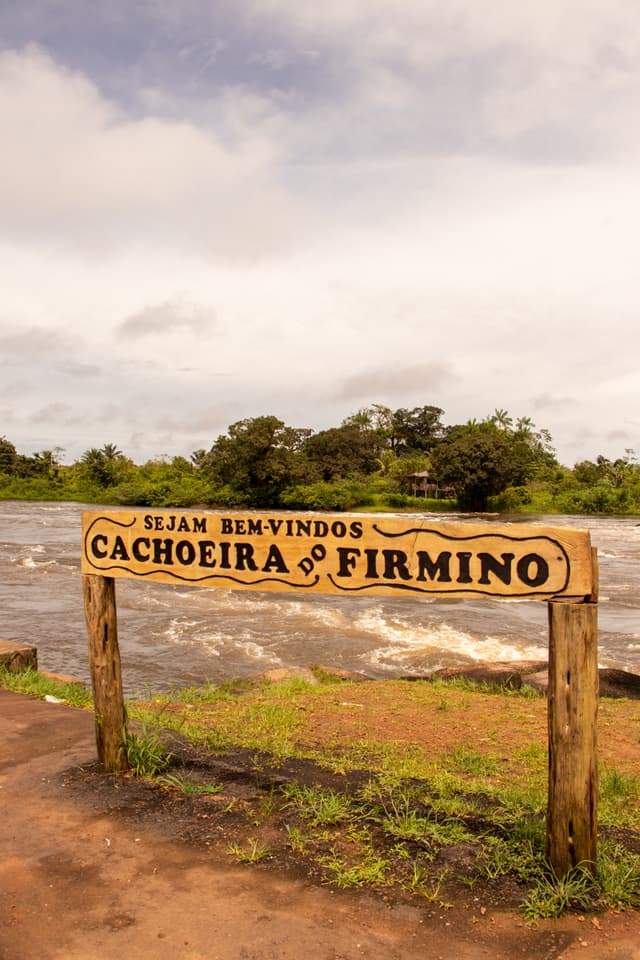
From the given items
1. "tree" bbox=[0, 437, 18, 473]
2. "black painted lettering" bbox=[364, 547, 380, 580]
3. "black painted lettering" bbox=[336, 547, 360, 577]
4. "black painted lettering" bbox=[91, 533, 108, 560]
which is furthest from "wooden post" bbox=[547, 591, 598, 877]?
"tree" bbox=[0, 437, 18, 473]

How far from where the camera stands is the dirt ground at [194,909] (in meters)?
2.55

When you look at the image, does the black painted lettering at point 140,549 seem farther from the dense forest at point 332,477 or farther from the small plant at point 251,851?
the dense forest at point 332,477

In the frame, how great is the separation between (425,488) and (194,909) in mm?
57994

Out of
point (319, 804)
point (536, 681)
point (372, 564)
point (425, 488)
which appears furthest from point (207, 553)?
point (425, 488)

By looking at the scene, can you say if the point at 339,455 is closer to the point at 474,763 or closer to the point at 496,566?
the point at 474,763

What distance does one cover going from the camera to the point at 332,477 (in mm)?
59000

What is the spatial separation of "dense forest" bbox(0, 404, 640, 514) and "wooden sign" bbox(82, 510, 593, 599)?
4823 centimetres

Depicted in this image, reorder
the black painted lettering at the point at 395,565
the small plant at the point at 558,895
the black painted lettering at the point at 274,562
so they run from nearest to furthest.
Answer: the small plant at the point at 558,895
the black painted lettering at the point at 395,565
the black painted lettering at the point at 274,562

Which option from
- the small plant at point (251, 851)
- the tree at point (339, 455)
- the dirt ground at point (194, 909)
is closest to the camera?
the dirt ground at point (194, 909)

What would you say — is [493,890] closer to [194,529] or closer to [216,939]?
[216,939]

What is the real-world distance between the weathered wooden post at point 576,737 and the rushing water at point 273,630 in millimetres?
7313

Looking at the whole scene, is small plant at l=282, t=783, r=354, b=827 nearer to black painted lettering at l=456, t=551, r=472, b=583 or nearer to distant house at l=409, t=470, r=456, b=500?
black painted lettering at l=456, t=551, r=472, b=583

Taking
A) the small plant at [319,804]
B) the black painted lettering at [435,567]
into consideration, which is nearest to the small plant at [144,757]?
the small plant at [319,804]

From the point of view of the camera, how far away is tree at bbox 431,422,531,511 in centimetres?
5188
